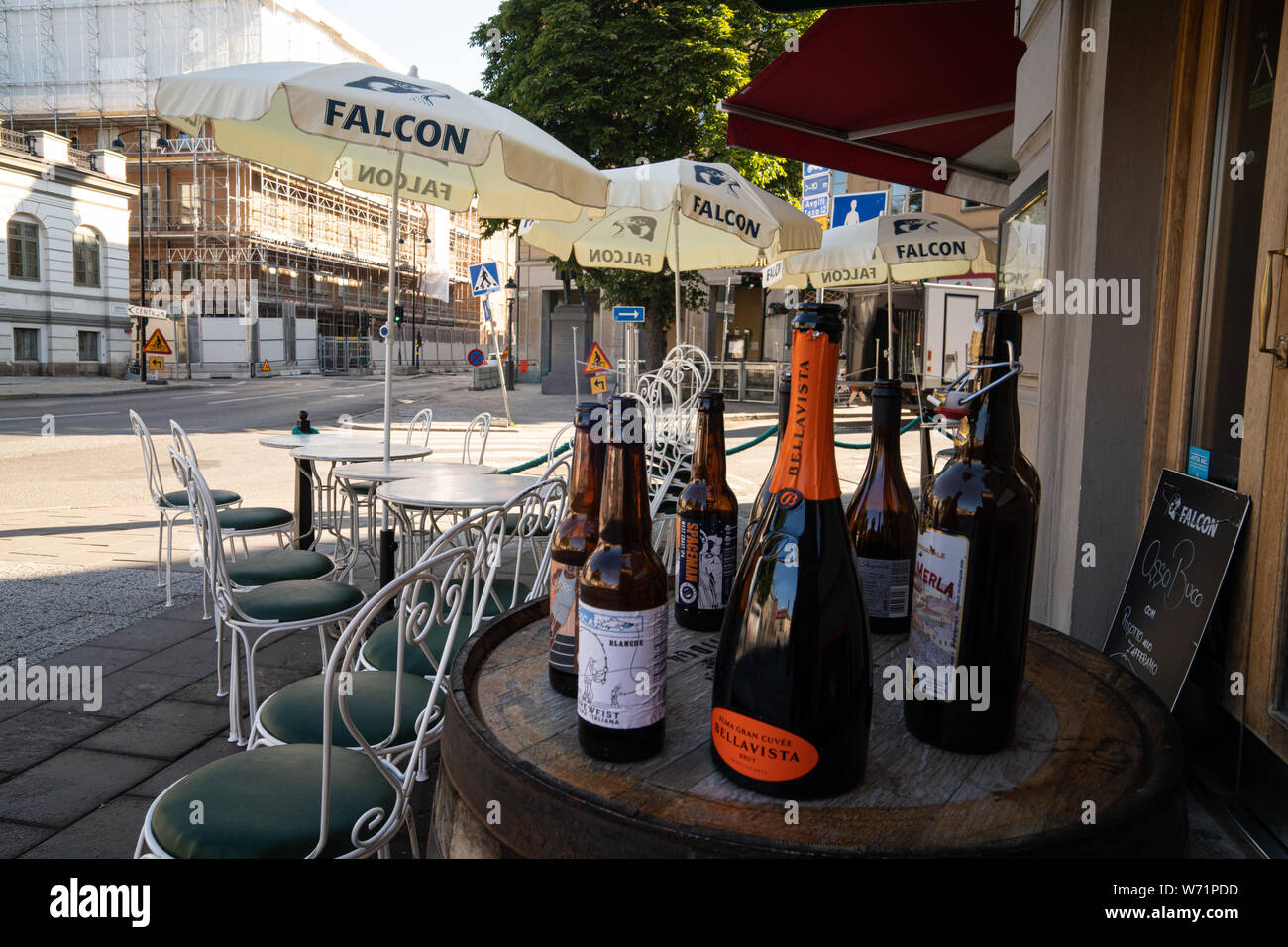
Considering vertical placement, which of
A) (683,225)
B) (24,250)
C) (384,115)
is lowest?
(384,115)

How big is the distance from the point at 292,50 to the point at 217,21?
342 centimetres

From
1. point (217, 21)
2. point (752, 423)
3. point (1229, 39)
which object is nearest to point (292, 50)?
point (217, 21)

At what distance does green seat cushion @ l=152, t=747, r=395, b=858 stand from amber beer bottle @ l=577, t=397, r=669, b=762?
837 mm

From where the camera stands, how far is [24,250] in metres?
27.8

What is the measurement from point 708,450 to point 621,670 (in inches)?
21.2

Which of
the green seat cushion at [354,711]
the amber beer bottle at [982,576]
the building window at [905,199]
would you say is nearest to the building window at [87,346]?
the building window at [905,199]

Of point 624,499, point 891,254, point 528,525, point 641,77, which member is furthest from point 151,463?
point 641,77

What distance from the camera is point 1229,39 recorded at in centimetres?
204

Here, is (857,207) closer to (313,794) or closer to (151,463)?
(151,463)

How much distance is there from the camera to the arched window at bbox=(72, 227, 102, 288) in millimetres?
29469

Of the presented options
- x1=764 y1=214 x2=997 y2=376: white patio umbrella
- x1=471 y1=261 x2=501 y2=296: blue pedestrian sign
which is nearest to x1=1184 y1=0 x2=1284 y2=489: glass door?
x1=764 y1=214 x2=997 y2=376: white patio umbrella

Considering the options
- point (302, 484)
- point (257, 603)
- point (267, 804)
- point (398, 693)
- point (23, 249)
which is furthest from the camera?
point (23, 249)

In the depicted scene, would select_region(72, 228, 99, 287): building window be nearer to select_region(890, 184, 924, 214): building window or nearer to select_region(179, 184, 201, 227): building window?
select_region(179, 184, 201, 227): building window

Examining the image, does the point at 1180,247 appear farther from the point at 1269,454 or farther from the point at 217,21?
the point at 217,21
